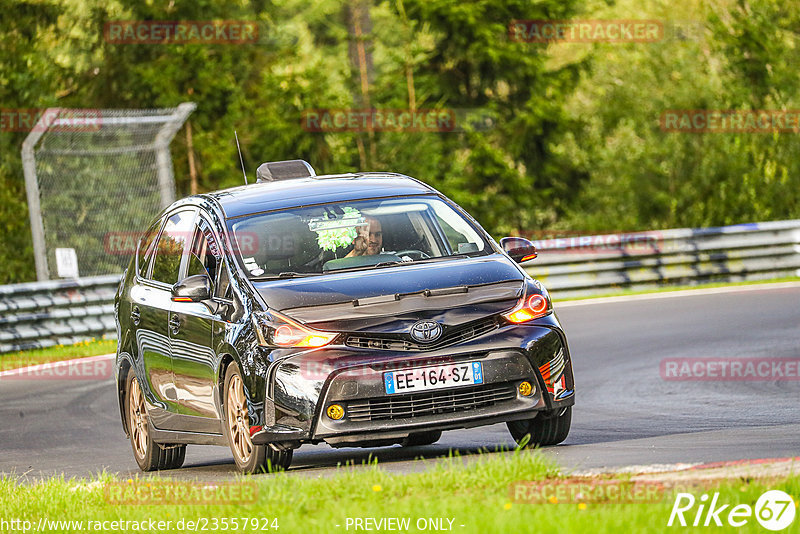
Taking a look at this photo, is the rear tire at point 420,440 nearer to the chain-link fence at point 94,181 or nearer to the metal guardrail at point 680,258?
the chain-link fence at point 94,181

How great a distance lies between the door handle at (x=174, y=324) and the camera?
910 cm

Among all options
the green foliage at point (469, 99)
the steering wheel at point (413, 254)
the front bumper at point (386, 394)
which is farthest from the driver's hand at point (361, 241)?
the green foliage at point (469, 99)

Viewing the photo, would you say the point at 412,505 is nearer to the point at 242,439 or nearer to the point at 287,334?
the point at 287,334

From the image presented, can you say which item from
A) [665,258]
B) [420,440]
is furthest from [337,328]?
[665,258]

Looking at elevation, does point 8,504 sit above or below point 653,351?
above

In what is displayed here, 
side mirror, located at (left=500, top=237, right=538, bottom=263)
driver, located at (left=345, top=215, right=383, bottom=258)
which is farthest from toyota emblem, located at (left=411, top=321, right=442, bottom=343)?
side mirror, located at (left=500, top=237, right=538, bottom=263)

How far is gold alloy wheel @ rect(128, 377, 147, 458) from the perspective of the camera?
32.6 ft

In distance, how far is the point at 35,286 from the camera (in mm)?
18906

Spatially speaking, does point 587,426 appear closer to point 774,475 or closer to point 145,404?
point 145,404

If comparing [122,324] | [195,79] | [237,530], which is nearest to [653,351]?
[122,324]

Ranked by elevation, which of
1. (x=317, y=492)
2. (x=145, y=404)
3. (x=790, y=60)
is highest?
(x=317, y=492)

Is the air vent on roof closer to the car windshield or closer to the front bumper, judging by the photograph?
the car windshield

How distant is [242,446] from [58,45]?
28394 mm

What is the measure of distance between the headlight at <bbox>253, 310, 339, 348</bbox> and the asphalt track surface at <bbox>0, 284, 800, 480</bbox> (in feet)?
2.52
